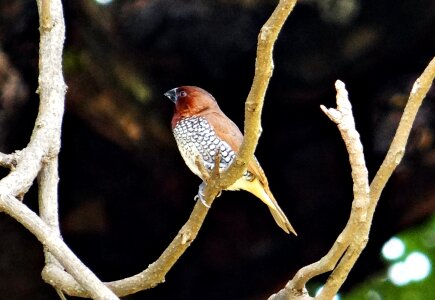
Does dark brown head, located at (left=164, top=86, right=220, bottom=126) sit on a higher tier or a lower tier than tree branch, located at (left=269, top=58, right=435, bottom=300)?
higher

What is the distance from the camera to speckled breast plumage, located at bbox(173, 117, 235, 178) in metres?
4.62

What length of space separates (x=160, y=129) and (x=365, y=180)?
2.52 meters

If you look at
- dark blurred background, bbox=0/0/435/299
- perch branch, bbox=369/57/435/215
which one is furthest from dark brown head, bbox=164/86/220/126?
perch branch, bbox=369/57/435/215

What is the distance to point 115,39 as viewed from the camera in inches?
201

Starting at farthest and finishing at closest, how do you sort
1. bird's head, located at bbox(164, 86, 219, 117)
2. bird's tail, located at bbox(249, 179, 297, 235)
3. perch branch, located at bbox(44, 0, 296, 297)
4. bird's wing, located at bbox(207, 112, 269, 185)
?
bird's head, located at bbox(164, 86, 219, 117) < bird's wing, located at bbox(207, 112, 269, 185) < bird's tail, located at bbox(249, 179, 297, 235) < perch branch, located at bbox(44, 0, 296, 297)

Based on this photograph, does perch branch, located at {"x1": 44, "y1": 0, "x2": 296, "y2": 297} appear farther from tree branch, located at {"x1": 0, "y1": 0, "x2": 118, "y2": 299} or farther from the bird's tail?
the bird's tail

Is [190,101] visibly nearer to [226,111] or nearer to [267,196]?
[267,196]

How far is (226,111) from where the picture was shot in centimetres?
562

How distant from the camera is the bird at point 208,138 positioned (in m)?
4.50

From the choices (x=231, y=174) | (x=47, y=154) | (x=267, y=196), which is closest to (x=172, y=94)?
(x=267, y=196)

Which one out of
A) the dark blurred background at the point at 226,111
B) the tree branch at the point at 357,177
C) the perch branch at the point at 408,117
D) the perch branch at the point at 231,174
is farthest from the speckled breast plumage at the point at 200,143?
the perch branch at the point at 408,117

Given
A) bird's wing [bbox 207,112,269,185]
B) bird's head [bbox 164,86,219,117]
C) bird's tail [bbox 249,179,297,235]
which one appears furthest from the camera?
bird's head [bbox 164,86,219,117]

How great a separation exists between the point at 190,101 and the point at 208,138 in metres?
0.26

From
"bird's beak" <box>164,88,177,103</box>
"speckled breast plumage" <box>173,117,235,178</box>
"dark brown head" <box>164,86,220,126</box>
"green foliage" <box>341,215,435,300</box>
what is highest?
"bird's beak" <box>164,88,177,103</box>
